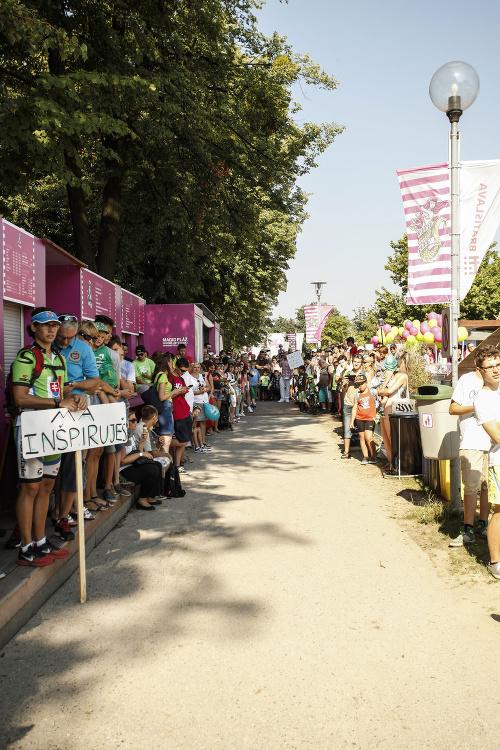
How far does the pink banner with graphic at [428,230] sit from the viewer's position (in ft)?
25.8

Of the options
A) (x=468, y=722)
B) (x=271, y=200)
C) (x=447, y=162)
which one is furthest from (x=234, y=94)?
(x=468, y=722)

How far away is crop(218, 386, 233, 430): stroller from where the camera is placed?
58.4ft

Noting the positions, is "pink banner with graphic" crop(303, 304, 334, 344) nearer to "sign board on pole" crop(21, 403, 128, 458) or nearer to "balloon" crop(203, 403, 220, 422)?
"balloon" crop(203, 403, 220, 422)

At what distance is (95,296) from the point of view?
11797mm

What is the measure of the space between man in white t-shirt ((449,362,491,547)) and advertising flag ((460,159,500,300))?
204 cm

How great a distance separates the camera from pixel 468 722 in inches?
125

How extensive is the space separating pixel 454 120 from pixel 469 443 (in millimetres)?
3847

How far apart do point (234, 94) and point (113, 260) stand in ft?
17.8

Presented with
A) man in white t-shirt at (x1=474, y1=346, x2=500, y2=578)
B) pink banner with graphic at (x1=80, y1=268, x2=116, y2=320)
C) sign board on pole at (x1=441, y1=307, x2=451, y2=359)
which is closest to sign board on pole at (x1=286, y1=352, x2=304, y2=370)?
pink banner with graphic at (x1=80, y1=268, x2=116, y2=320)

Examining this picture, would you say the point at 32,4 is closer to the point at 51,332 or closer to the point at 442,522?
the point at 51,332

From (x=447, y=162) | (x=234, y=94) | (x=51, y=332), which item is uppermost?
(x=234, y=94)

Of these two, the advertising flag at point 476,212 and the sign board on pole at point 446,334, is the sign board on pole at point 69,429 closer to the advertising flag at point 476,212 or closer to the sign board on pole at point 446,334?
the sign board on pole at point 446,334

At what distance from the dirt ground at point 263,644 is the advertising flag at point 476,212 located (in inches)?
123

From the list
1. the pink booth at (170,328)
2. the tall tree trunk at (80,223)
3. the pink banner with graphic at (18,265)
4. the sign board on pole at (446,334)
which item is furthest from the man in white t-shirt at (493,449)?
the pink booth at (170,328)
